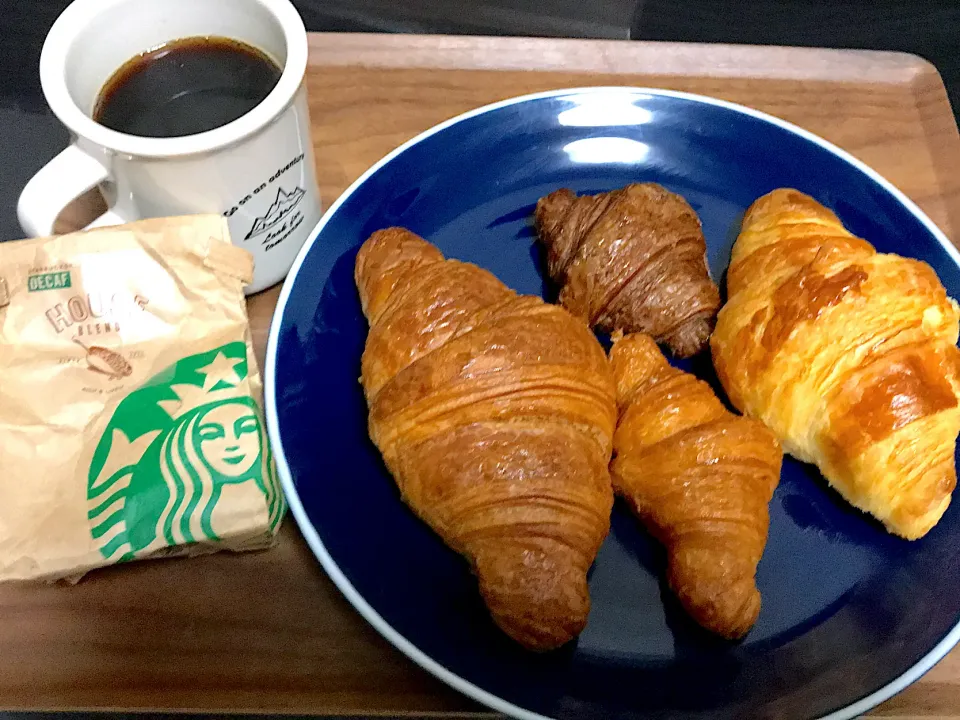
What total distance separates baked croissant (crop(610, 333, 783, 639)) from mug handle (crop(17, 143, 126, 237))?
541mm

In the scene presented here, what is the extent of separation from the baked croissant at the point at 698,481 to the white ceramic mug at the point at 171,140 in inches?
15.9

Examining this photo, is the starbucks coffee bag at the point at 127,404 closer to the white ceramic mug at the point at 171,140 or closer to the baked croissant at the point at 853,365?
the white ceramic mug at the point at 171,140

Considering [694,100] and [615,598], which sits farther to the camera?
[694,100]

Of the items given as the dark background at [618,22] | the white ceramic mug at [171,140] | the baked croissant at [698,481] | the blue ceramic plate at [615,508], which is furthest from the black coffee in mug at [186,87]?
the dark background at [618,22]

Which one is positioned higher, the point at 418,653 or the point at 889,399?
the point at 889,399

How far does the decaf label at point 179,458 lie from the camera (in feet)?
Result: 2.33

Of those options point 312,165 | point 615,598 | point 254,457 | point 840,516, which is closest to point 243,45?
point 312,165

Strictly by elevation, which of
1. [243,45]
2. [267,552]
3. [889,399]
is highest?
[243,45]

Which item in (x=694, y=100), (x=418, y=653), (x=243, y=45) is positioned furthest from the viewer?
(x=694, y=100)

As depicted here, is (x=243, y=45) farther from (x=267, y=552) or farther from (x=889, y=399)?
(x=889, y=399)

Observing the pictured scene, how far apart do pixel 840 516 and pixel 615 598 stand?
0.81ft

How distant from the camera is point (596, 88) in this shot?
3.24ft

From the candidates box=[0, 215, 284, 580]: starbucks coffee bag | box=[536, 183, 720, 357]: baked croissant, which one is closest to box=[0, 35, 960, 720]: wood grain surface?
box=[0, 215, 284, 580]: starbucks coffee bag

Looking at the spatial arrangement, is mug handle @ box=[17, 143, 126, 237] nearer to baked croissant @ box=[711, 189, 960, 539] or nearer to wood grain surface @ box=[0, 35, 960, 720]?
wood grain surface @ box=[0, 35, 960, 720]
